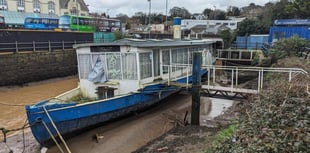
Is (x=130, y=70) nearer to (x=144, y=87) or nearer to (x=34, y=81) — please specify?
(x=144, y=87)

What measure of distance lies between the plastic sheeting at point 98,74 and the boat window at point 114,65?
0.89 feet

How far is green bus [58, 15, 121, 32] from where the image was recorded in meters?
31.2

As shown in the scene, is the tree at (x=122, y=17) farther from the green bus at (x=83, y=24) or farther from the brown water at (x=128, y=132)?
the brown water at (x=128, y=132)

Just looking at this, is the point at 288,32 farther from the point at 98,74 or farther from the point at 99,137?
the point at 99,137

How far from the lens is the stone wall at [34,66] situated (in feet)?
59.7

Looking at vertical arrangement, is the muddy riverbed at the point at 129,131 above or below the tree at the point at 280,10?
below

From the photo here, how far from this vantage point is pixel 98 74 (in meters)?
11.1

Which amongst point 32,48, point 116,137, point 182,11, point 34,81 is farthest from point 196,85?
point 182,11

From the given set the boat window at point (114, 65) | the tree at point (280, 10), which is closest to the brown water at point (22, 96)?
the boat window at point (114, 65)

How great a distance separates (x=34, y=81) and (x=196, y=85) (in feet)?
48.4

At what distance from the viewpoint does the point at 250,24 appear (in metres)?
35.6

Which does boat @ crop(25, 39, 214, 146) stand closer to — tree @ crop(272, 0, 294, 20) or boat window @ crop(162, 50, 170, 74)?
boat window @ crop(162, 50, 170, 74)

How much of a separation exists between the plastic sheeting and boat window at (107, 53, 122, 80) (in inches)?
10.7

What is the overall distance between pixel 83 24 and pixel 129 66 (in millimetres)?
24267
